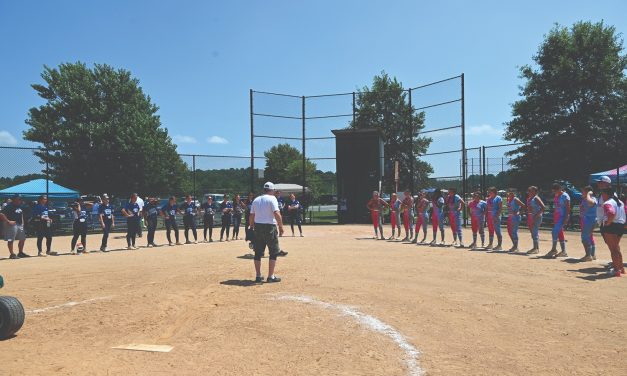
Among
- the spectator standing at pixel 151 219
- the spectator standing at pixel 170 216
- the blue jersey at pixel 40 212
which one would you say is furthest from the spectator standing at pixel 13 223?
the spectator standing at pixel 170 216

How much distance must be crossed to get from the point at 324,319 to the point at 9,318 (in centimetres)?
376

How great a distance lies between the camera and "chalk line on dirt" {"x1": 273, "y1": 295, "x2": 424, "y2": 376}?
14.0 ft

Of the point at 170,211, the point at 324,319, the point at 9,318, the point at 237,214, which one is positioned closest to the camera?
the point at 9,318

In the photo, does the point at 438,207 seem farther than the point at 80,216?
Yes

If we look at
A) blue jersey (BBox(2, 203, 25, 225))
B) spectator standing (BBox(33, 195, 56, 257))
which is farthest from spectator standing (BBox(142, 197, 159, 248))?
blue jersey (BBox(2, 203, 25, 225))

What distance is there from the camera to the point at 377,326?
17.9 ft

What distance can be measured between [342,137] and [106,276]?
19.6 metres

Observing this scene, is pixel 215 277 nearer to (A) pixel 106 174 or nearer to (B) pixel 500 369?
(B) pixel 500 369

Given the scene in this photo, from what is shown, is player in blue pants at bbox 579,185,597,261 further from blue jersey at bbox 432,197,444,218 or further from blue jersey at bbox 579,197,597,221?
blue jersey at bbox 432,197,444,218

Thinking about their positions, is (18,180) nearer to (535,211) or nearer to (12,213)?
(12,213)

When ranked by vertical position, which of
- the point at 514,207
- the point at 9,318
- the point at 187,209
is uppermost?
the point at 514,207

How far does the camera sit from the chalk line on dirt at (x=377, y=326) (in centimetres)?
426

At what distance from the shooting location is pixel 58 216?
21.8 meters

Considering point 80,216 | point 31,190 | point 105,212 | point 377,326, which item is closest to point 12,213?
point 80,216
